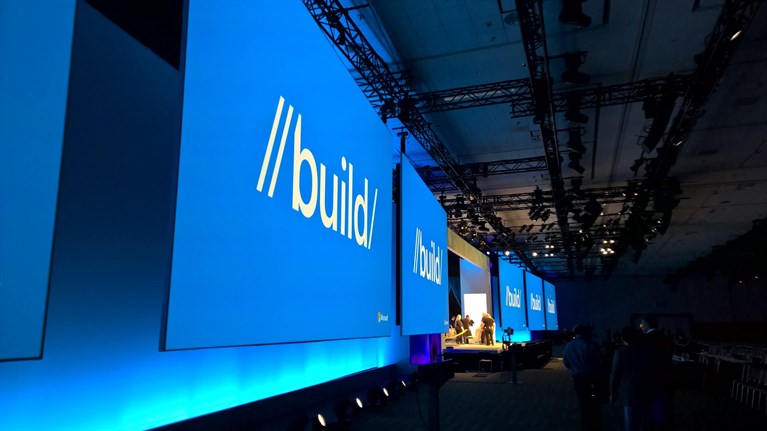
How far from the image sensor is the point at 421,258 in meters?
4.71

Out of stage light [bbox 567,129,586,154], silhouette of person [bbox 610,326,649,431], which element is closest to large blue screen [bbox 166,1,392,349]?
silhouette of person [bbox 610,326,649,431]

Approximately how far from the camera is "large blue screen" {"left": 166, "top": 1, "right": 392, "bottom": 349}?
5.40ft

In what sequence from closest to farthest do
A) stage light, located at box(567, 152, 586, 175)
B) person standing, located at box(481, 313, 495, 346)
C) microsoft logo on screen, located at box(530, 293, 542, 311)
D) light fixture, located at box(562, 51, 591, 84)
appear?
1. light fixture, located at box(562, 51, 591, 84)
2. stage light, located at box(567, 152, 586, 175)
3. person standing, located at box(481, 313, 495, 346)
4. microsoft logo on screen, located at box(530, 293, 542, 311)

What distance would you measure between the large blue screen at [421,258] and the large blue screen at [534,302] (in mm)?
11510

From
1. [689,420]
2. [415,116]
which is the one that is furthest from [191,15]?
[689,420]

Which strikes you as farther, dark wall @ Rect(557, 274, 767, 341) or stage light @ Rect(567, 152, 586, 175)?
dark wall @ Rect(557, 274, 767, 341)

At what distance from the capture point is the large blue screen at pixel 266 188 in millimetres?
1646

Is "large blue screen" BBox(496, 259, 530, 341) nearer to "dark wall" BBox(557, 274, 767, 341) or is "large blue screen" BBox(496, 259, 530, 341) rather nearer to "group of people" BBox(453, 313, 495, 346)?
"group of people" BBox(453, 313, 495, 346)

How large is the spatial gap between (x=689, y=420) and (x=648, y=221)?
7.29 meters

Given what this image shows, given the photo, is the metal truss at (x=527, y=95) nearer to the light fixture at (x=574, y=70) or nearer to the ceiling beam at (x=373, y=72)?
the ceiling beam at (x=373, y=72)

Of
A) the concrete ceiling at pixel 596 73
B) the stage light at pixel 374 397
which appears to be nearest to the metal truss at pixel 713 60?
the concrete ceiling at pixel 596 73

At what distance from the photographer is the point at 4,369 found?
8.27 ft

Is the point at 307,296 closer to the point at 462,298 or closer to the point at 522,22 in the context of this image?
the point at 522,22

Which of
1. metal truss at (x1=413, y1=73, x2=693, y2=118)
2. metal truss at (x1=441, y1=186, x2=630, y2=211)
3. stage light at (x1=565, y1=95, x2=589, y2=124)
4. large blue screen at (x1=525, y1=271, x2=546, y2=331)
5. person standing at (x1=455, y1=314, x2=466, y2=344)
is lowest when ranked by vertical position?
person standing at (x1=455, y1=314, x2=466, y2=344)
